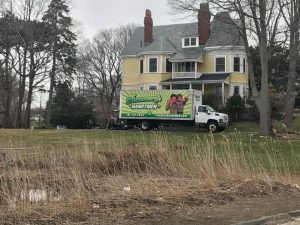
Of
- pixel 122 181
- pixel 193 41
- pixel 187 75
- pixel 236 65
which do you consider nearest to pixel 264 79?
pixel 236 65

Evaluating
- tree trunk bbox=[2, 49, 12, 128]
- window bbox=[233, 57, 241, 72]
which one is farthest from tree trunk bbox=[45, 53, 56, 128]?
window bbox=[233, 57, 241, 72]

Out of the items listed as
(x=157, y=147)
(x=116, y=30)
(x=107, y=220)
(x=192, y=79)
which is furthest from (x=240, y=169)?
(x=116, y=30)

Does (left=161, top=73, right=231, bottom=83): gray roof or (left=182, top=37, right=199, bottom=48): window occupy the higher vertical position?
(left=182, top=37, right=199, bottom=48): window

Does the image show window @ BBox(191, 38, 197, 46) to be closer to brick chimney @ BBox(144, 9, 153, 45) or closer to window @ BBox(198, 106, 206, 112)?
brick chimney @ BBox(144, 9, 153, 45)

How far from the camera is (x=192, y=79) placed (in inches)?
2215

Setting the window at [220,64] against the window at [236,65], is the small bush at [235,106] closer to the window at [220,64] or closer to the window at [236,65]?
the window at [236,65]

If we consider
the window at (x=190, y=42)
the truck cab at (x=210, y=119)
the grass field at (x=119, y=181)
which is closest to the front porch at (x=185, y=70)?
the window at (x=190, y=42)

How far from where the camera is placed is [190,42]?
5944 centimetres

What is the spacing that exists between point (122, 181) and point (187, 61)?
4647cm

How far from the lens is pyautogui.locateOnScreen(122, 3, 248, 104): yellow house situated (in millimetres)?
56062

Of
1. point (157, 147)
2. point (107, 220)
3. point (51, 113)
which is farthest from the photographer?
point (51, 113)

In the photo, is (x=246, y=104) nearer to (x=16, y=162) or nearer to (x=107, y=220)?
(x=16, y=162)

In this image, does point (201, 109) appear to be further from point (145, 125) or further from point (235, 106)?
point (235, 106)

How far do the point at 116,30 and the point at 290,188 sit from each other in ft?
246
